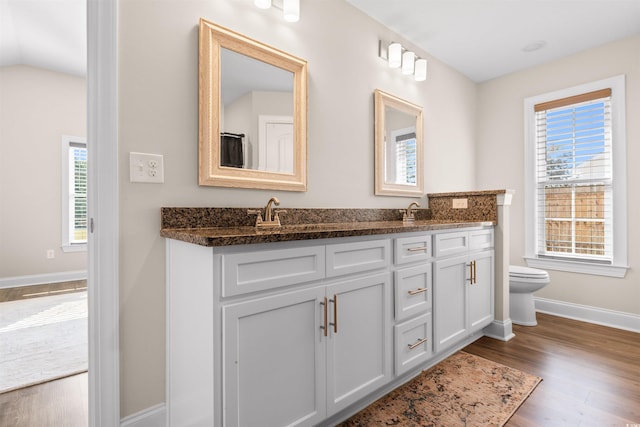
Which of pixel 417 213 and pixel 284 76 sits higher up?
pixel 284 76

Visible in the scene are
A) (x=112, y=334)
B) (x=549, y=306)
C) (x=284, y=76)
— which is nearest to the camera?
(x=112, y=334)

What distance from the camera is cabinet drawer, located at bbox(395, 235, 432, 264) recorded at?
1.72 m

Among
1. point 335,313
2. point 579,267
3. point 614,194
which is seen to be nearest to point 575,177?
point 614,194

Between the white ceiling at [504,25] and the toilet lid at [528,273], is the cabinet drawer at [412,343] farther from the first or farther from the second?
the white ceiling at [504,25]

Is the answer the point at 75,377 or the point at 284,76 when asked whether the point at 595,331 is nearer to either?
the point at 284,76

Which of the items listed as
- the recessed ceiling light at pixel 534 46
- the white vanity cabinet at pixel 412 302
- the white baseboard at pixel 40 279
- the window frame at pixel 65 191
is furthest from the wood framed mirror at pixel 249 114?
the white baseboard at pixel 40 279

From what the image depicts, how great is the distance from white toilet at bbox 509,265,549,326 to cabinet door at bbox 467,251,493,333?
0.44m

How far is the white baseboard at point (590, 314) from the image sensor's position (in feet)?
8.93

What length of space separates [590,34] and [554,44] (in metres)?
0.25

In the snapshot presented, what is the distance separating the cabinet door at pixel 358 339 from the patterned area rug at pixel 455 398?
154mm

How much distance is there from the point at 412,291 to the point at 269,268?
96cm

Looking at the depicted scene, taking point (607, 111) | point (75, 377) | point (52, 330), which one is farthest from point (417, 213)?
point (52, 330)

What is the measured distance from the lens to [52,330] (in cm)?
265

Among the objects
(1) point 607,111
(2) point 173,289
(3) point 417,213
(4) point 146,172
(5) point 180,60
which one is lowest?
(2) point 173,289
